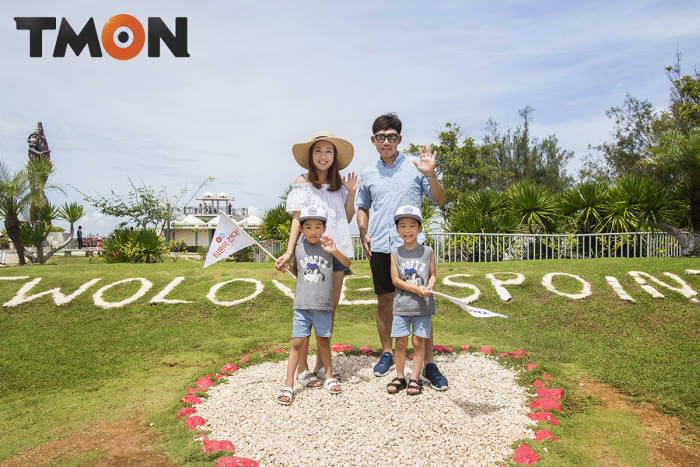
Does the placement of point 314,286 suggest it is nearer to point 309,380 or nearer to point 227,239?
point 309,380

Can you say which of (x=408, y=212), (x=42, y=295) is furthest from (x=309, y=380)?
(x=42, y=295)

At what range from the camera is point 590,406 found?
4.19m

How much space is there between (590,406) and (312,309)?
8.41 ft

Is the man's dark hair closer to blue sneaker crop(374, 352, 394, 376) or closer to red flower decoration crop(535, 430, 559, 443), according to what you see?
blue sneaker crop(374, 352, 394, 376)

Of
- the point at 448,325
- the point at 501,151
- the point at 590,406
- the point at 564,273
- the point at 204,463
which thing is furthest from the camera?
the point at 501,151

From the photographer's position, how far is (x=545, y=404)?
13.3 feet

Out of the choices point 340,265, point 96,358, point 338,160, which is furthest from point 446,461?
point 96,358

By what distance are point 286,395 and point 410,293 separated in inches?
53.7

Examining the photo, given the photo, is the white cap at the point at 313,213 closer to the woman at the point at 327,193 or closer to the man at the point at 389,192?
the woman at the point at 327,193

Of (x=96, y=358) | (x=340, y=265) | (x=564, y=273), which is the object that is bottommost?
(x=96, y=358)

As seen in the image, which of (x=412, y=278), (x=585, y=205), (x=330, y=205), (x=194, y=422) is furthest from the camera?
(x=585, y=205)

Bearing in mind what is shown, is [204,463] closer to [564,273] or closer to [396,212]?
[396,212]

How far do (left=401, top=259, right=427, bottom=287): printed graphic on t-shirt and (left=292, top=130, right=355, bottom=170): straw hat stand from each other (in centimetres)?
121

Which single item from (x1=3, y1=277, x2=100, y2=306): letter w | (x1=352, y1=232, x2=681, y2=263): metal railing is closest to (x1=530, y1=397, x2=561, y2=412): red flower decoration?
(x1=3, y1=277, x2=100, y2=306): letter w
